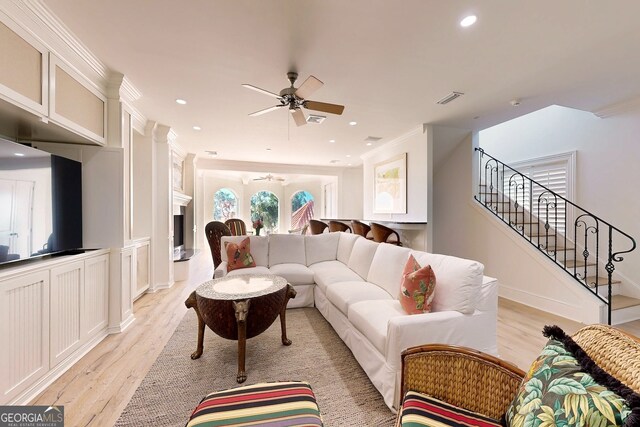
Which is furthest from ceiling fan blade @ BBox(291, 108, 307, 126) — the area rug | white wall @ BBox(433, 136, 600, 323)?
white wall @ BBox(433, 136, 600, 323)

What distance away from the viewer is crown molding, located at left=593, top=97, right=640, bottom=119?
333 centimetres

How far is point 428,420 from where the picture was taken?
100cm

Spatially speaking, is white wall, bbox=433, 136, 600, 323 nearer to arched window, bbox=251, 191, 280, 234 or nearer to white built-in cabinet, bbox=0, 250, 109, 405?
white built-in cabinet, bbox=0, 250, 109, 405

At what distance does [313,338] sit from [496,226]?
138 inches

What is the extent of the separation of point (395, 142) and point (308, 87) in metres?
3.26

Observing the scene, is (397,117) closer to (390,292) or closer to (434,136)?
(434,136)

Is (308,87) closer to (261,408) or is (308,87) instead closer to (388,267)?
(388,267)

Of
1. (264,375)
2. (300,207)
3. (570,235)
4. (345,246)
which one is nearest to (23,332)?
(264,375)

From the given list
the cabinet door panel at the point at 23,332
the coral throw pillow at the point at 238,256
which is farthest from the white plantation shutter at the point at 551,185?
the cabinet door panel at the point at 23,332

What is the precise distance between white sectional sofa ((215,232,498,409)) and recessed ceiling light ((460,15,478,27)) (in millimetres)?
1807

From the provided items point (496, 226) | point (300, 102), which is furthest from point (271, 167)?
point (496, 226)

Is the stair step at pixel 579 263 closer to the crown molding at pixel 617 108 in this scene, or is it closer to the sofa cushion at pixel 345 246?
the crown molding at pixel 617 108

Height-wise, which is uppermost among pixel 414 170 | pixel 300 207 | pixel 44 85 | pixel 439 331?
pixel 44 85

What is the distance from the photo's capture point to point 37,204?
1.98 m
